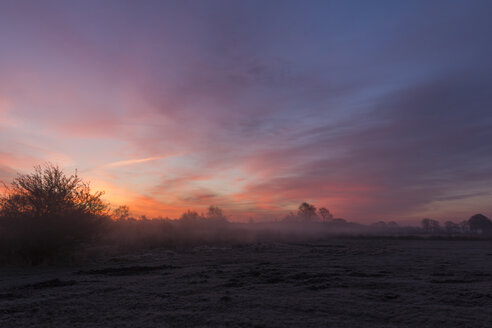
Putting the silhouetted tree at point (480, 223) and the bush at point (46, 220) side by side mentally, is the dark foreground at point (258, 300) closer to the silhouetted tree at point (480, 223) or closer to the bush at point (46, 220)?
the bush at point (46, 220)

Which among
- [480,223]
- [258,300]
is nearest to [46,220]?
[258,300]

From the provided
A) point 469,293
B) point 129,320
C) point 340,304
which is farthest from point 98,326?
point 469,293

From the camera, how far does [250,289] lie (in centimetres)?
890

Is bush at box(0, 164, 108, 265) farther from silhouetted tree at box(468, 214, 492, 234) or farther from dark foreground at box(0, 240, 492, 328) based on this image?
silhouetted tree at box(468, 214, 492, 234)

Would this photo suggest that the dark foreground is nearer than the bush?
Yes

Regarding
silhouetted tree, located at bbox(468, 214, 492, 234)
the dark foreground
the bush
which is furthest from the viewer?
silhouetted tree, located at bbox(468, 214, 492, 234)

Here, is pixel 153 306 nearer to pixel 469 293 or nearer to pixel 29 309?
pixel 29 309

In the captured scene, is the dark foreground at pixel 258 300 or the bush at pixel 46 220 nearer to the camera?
the dark foreground at pixel 258 300

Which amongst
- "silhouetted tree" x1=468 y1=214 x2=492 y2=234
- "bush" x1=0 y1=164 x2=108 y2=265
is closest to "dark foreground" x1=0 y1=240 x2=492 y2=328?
"bush" x1=0 y1=164 x2=108 y2=265

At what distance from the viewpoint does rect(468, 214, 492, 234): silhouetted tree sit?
4815 inches

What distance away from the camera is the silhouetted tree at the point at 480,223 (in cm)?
12231

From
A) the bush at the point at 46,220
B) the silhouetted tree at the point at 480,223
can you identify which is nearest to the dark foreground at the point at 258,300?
the bush at the point at 46,220

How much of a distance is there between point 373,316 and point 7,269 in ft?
54.9

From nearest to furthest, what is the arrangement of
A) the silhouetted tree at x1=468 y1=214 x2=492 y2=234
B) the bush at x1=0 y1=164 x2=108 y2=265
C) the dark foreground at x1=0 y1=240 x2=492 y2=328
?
the dark foreground at x1=0 y1=240 x2=492 y2=328 → the bush at x1=0 y1=164 x2=108 y2=265 → the silhouetted tree at x1=468 y1=214 x2=492 y2=234
